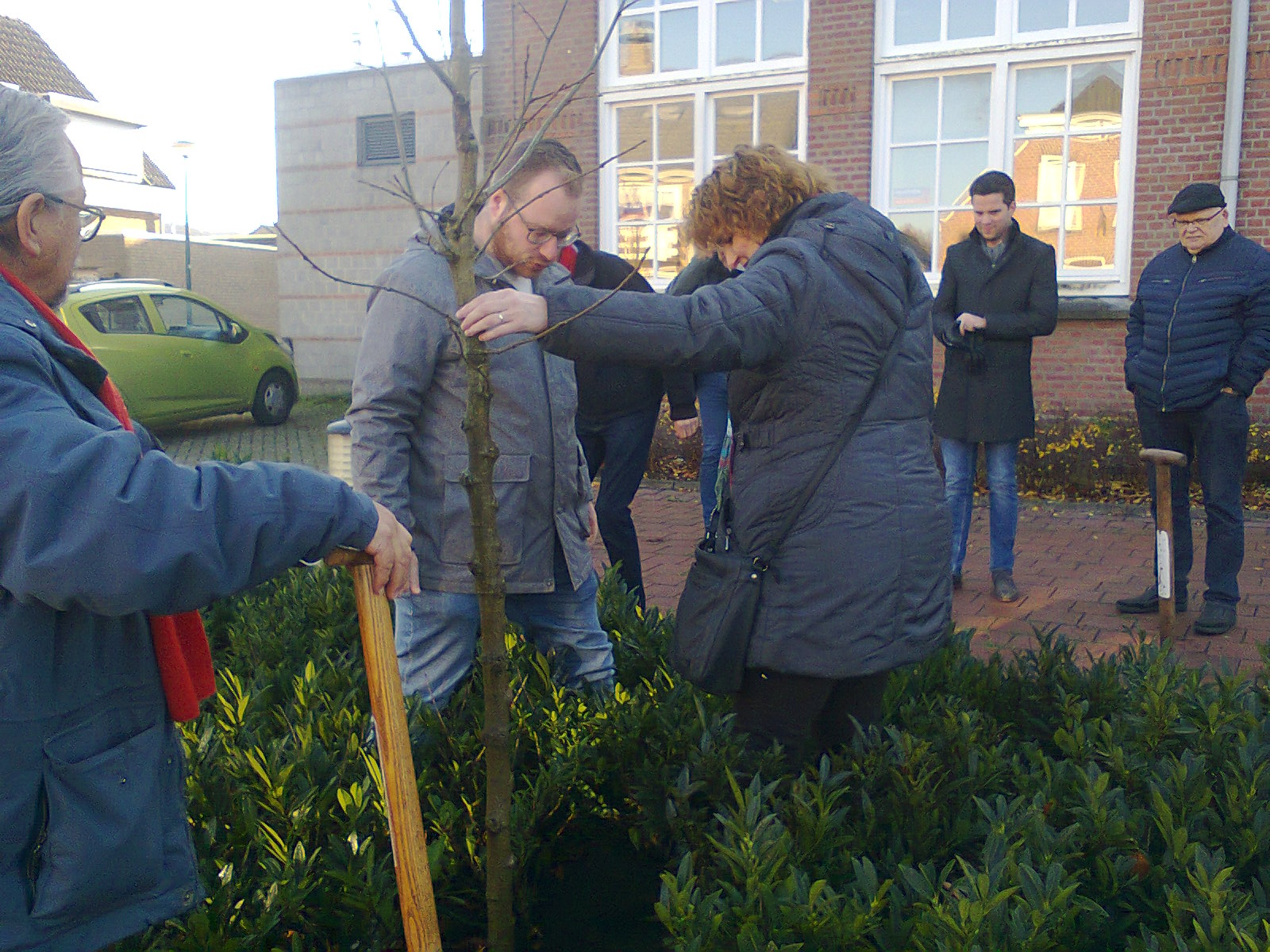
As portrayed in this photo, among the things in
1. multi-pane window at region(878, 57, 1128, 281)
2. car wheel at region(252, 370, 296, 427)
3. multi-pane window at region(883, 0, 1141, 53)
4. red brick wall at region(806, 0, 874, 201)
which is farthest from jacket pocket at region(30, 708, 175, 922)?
car wheel at region(252, 370, 296, 427)

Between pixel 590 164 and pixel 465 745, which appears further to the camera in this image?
pixel 590 164

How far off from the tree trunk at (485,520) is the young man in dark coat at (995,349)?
4.08 metres

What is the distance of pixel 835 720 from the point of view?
285 cm

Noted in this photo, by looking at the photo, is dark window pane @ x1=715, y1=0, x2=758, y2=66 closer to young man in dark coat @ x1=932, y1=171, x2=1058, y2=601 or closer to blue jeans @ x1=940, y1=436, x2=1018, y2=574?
young man in dark coat @ x1=932, y1=171, x2=1058, y2=601

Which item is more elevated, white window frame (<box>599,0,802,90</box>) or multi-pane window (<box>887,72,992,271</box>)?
white window frame (<box>599,0,802,90</box>)

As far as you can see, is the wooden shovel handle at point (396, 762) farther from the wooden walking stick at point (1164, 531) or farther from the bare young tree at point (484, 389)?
the wooden walking stick at point (1164, 531)

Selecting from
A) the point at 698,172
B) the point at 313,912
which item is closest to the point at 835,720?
the point at 313,912

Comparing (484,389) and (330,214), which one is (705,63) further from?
(484,389)

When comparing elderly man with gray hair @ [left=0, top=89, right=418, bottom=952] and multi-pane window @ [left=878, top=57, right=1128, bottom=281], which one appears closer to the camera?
elderly man with gray hair @ [left=0, top=89, right=418, bottom=952]

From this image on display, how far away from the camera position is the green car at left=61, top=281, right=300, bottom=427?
12094 millimetres

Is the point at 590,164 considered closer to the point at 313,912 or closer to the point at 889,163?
the point at 889,163

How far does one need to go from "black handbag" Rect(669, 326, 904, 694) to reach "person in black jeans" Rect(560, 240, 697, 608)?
2030 millimetres

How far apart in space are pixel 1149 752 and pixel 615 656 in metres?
1.53

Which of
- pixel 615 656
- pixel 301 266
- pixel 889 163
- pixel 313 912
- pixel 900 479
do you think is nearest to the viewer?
pixel 313 912
